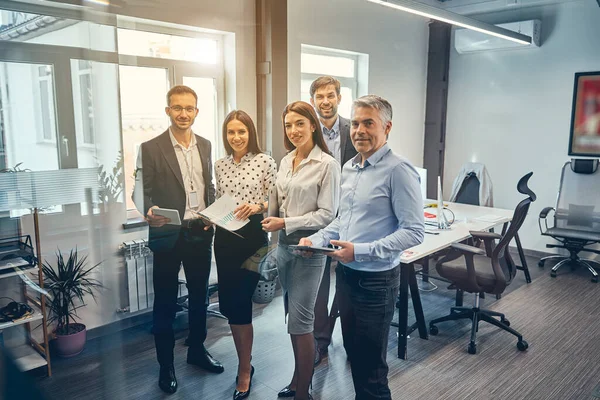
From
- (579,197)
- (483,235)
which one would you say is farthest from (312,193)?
(579,197)

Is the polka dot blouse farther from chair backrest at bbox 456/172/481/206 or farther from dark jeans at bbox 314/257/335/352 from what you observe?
chair backrest at bbox 456/172/481/206

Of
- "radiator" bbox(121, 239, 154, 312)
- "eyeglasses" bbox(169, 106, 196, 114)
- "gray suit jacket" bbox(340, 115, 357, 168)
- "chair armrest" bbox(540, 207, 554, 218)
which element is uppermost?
"eyeglasses" bbox(169, 106, 196, 114)

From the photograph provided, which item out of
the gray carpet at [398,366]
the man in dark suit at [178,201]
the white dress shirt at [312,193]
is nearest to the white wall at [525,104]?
the gray carpet at [398,366]

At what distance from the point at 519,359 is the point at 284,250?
61.9 inches

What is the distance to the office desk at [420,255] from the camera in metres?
2.55

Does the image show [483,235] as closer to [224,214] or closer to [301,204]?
[301,204]

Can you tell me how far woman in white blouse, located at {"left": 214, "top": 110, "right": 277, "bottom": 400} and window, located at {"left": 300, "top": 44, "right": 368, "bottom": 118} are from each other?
76.2 inches

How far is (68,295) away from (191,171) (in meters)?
0.61

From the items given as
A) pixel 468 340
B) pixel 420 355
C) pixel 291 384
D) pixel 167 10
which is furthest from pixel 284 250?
pixel 468 340

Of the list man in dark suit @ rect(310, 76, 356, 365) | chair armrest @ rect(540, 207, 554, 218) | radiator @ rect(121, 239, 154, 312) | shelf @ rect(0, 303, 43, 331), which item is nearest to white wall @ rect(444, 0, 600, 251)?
chair armrest @ rect(540, 207, 554, 218)

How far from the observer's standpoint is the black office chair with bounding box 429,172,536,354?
8.41 ft

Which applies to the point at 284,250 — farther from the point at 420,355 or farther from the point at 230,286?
the point at 420,355

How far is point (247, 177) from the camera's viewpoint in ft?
6.27

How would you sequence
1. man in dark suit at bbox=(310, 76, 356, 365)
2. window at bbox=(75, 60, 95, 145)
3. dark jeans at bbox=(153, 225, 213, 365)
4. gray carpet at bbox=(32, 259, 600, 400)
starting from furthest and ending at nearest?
man in dark suit at bbox=(310, 76, 356, 365), gray carpet at bbox=(32, 259, 600, 400), dark jeans at bbox=(153, 225, 213, 365), window at bbox=(75, 60, 95, 145)
